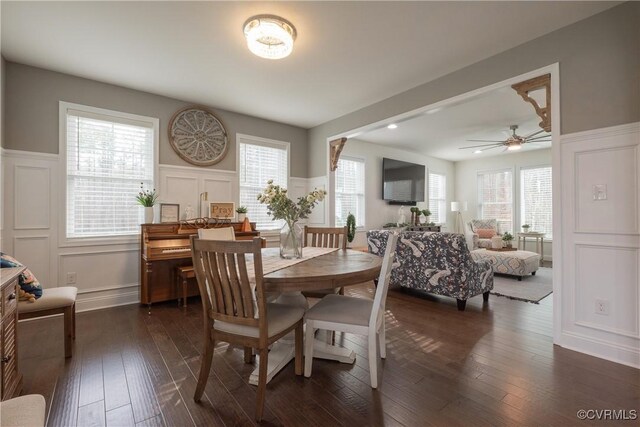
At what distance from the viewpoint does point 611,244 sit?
7.38ft

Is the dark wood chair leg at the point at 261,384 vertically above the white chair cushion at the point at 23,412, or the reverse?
the white chair cushion at the point at 23,412

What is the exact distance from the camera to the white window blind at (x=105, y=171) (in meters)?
3.37

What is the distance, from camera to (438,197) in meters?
8.13

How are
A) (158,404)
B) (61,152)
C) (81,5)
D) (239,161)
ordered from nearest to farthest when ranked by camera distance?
(158,404)
(81,5)
(61,152)
(239,161)

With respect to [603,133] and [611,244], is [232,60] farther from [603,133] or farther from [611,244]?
[611,244]

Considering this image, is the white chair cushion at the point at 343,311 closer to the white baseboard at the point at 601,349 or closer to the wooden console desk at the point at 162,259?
the white baseboard at the point at 601,349


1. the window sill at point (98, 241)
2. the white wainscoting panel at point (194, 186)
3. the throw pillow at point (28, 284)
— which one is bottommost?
the throw pillow at point (28, 284)

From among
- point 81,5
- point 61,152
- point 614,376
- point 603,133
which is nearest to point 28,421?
point 81,5

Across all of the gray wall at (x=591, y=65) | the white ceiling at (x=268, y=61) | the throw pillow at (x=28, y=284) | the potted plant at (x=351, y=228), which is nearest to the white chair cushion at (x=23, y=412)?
the throw pillow at (x=28, y=284)

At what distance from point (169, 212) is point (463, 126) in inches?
195

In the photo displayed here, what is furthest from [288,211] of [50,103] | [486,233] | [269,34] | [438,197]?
[438,197]

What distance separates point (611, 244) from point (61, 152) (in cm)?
529

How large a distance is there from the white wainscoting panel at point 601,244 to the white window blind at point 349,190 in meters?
3.86

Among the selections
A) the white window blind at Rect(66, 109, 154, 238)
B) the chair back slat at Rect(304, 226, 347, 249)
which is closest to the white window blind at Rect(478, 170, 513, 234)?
the chair back slat at Rect(304, 226, 347, 249)
